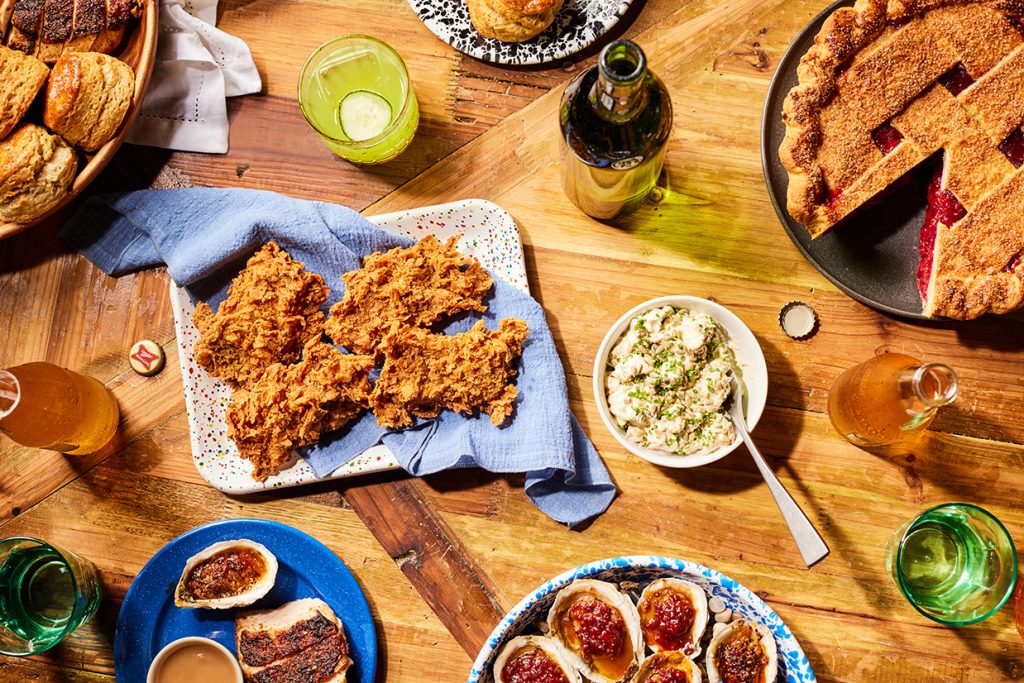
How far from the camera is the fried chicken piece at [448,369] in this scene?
231cm

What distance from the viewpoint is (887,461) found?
2480 millimetres

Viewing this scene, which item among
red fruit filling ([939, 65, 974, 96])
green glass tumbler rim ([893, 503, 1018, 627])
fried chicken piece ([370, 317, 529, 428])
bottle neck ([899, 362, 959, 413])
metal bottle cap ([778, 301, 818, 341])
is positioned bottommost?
green glass tumbler rim ([893, 503, 1018, 627])

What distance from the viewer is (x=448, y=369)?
232cm

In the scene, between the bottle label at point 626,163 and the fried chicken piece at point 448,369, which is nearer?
the bottle label at point 626,163

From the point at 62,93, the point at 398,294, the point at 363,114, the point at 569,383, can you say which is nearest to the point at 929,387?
the point at 569,383

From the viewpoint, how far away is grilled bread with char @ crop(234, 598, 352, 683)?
90.7 inches

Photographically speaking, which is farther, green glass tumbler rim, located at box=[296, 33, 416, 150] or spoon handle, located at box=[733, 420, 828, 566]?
green glass tumbler rim, located at box=[296, 33, 416, 150]

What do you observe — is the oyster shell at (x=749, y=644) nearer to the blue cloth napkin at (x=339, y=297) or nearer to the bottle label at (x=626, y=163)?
the blue cloth napkin at (x=339, y=297)

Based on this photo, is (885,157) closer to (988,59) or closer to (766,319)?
(988,59)

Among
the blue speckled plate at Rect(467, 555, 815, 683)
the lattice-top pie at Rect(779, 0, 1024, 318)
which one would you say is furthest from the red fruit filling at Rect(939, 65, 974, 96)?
the blue speckled plate at Rect(467, 555, 815, 683)

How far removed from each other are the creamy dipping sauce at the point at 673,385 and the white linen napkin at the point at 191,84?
1607 mm

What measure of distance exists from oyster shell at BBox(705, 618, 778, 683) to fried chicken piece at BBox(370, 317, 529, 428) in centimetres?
93

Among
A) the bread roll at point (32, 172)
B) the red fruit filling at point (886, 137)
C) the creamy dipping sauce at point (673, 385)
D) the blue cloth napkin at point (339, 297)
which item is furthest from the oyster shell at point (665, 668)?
the bread roll at point (32, 172)

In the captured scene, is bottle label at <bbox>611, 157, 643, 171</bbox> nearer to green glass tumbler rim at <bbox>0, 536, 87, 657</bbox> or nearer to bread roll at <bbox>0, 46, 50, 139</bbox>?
bread roll at <bbox>0, 46, 50, 139</bbox>
